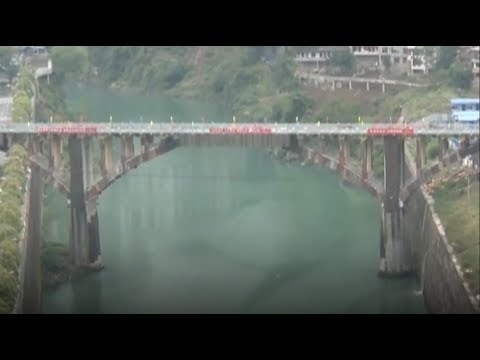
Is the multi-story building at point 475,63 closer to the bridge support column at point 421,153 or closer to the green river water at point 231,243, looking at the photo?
the bridge support column at point 421,153

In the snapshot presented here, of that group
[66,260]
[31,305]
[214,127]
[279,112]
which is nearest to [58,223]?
[66,260]

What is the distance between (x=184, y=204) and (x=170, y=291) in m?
3.43

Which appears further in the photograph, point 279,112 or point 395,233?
point 279,112

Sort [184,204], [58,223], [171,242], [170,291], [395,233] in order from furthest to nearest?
[184,204] → [58,223] → [171,242] → [395,233] → [170,291]

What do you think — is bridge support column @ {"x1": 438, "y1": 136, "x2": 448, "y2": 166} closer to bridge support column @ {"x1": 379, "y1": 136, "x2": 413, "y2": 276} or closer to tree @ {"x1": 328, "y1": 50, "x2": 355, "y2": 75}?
bridge support column @ {"x1": 379, "y1": 136, "x2": 413, "y2": 276}

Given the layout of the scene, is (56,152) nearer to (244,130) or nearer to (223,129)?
(223,129)

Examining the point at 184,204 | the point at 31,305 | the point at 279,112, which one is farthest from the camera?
the point at 279,112

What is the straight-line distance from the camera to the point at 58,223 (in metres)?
13.2

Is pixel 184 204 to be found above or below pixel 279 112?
below

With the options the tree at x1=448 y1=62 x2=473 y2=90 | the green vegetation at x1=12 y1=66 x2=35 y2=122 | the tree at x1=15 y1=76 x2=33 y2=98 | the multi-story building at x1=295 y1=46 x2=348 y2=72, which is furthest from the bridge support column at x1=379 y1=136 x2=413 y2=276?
the tree at x1=15 y1=76 x2=33 y2=98

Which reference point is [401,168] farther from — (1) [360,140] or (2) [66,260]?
(2) [66,260]

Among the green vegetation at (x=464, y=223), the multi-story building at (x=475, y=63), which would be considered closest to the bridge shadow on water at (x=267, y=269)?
the green vegetation at (x=464, y=223)

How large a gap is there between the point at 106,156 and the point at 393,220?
2965mm

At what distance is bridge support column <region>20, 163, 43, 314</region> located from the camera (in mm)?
9805
